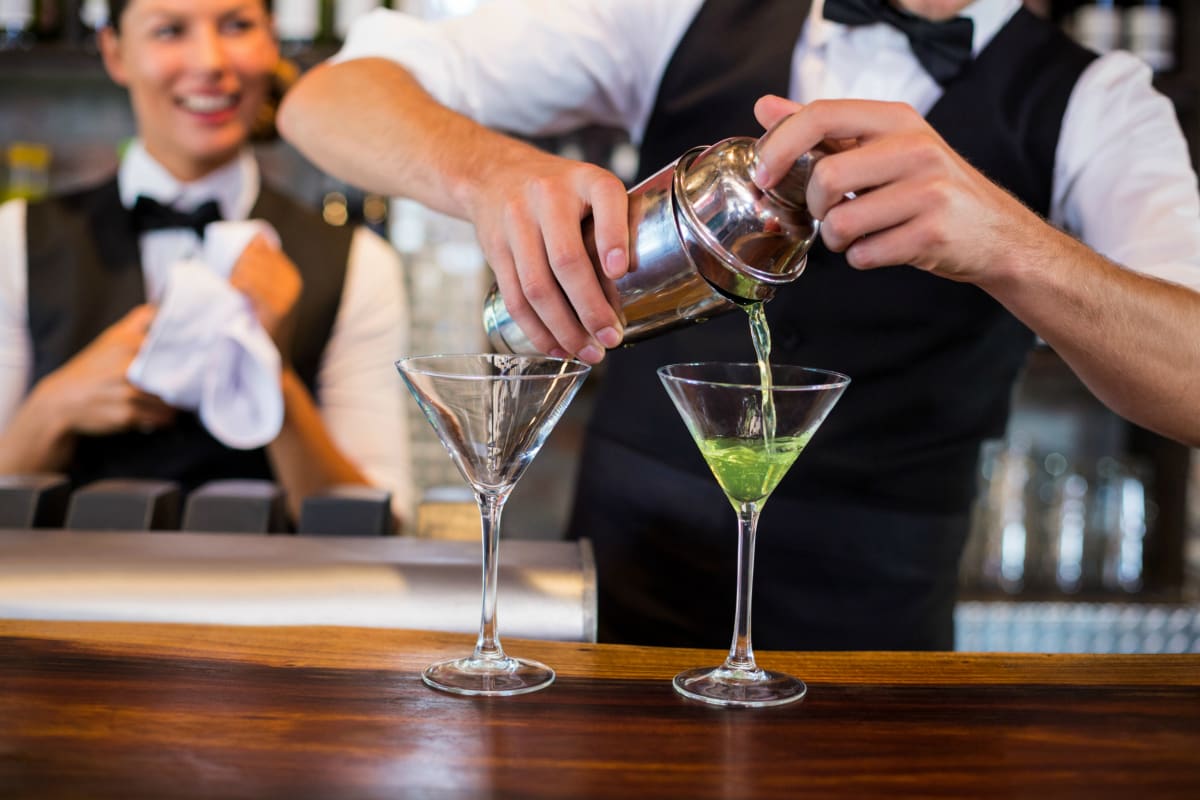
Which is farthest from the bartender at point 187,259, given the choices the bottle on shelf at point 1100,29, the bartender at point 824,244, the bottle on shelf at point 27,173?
the bottle on shelf at point 1100,29

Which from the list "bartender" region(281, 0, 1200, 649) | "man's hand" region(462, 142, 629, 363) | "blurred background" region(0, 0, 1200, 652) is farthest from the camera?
"blurred background" region(0, 0, 1200, 652)

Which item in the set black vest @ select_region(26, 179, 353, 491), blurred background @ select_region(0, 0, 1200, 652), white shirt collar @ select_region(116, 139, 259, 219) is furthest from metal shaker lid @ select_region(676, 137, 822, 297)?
blurred background @ select_region(0, 0, 1200, 652)

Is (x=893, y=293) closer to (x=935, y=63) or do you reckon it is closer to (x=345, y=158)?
(x=935, y=63)

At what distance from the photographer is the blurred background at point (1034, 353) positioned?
9.32ft

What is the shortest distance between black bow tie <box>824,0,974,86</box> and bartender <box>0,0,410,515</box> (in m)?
1.12

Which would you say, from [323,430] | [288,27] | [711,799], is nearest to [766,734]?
[711,799]

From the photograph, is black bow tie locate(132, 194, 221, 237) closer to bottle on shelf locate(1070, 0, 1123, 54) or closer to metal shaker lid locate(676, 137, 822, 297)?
metal shaker lid locate(676, 137, 822, 297)

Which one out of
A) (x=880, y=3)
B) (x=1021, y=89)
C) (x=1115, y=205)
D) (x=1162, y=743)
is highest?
(x=880, y=3)

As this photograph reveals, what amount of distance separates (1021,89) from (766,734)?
104cm

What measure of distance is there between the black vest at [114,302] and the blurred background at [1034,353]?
60 centimetres

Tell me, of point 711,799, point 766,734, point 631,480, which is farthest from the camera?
point 631,480

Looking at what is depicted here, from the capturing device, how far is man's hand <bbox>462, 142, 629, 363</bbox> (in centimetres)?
100

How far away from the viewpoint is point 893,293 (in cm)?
156

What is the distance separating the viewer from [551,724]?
83 centimetres
